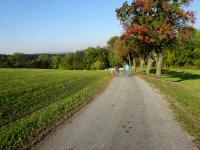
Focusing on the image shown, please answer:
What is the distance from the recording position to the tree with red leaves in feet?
107

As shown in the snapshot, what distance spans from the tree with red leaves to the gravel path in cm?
2098

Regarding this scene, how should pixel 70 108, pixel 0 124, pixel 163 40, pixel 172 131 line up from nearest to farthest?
pixel 172 131, pixel 0 124, pixel 70 108, pixel 163 40

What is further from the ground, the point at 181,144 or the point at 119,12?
the point at 119,12

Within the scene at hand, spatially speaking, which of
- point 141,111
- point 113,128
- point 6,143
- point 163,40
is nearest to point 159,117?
point 141,111

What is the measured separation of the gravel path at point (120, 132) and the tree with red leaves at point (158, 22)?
21.0m

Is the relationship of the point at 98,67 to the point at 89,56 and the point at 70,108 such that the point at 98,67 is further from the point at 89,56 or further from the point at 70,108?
the point at 70,108

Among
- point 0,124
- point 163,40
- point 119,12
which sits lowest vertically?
point 0,124

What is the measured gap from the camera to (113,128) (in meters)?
9.70

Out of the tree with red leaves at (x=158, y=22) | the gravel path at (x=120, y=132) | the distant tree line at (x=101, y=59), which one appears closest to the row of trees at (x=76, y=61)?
the distant tree line at (x=101, y=59)

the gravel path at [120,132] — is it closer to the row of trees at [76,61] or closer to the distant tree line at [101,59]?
the distant tree line at [101,59]

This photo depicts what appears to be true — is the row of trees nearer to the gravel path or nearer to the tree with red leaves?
the tree with red leaves

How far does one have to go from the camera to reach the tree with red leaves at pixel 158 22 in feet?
107

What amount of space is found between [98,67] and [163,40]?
94.6m

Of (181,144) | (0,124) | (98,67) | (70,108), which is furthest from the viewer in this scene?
(98,67)
